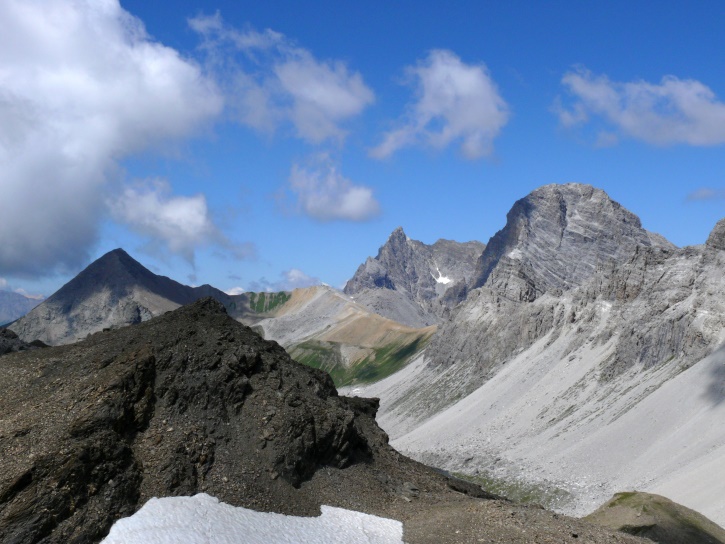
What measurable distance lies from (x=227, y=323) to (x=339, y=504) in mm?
13226

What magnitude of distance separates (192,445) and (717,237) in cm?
10084

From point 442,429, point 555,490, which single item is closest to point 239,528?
point 555,490

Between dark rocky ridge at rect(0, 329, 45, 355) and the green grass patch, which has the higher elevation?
dark rocky ridge at rect(0, 329, 45, 355)

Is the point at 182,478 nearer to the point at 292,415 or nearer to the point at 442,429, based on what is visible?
the point at 292,415

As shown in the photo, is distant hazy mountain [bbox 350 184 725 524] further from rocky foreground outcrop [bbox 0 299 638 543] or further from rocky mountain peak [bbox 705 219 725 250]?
rocky foreground outcrop [bbox 0 299 638 543]

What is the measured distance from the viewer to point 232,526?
93.7ft

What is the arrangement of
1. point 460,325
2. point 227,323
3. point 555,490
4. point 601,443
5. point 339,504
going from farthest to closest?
point 460,325 → point 601,443 → point 555,490 → point 227,323 → point 339,504

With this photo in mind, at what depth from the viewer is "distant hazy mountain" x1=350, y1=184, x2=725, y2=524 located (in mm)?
75250

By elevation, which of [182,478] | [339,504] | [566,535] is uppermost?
[182,478]

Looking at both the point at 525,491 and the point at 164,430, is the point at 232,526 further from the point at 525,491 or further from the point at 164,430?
the point at 525,491

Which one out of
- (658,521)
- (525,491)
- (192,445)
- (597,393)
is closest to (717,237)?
(597,393)

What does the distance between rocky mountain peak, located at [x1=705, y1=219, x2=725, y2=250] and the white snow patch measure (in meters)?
95.3

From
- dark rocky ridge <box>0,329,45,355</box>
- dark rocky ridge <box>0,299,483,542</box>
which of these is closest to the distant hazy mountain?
dark rocky ridge <box>0,299,483,542</box>

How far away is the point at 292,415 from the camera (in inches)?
1453
